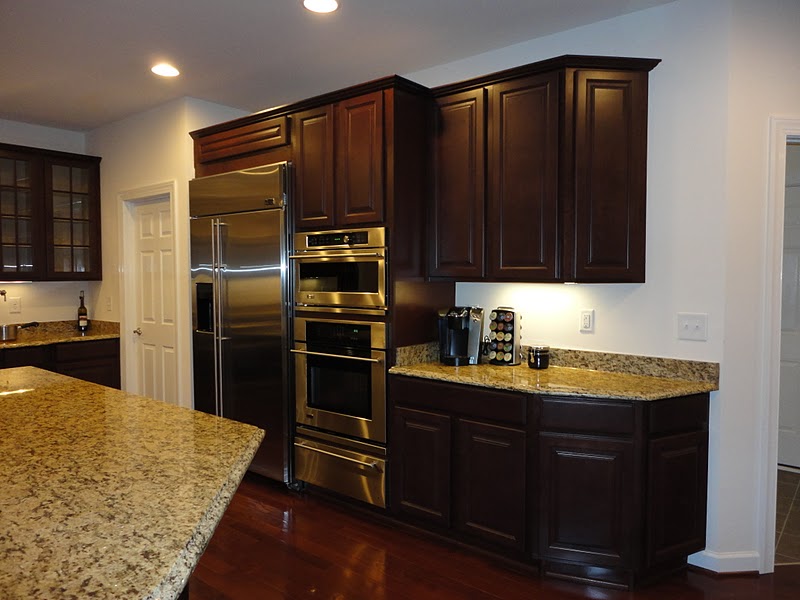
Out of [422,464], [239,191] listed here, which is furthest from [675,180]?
[239,191]

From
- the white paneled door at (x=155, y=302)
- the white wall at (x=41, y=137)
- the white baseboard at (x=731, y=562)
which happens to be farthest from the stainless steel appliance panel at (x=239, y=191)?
the white baseboard at (x=731, y=562)

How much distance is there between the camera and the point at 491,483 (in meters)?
2.69

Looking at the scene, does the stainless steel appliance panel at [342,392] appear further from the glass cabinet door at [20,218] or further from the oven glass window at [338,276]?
the glass cabinet door at [20,218]

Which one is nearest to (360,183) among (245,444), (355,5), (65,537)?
(355,5)

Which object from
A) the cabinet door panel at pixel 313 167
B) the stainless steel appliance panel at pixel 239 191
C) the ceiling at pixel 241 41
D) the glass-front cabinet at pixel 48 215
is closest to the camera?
the ceiling at pixel 241 41

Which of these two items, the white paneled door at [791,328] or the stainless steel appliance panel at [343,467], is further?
the white paneled door at [791,328]

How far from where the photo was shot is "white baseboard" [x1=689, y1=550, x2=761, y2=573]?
2615mm

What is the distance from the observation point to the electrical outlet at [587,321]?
2.99m

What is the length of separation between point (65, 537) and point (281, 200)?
269 cm

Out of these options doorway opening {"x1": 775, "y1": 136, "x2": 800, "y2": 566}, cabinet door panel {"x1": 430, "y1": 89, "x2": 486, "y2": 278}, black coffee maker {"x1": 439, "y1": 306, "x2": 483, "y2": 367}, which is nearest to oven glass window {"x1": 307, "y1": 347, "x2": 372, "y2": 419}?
black coffee maker {"x1": 439, "y1": 306, "x2": 483, "y2": 367}

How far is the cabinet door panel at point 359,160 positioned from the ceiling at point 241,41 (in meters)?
0.40

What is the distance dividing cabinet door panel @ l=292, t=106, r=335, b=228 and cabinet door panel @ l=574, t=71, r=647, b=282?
4.59 ft

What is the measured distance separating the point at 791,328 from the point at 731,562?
7.35 feet

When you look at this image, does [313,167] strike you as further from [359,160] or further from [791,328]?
[791,328]
